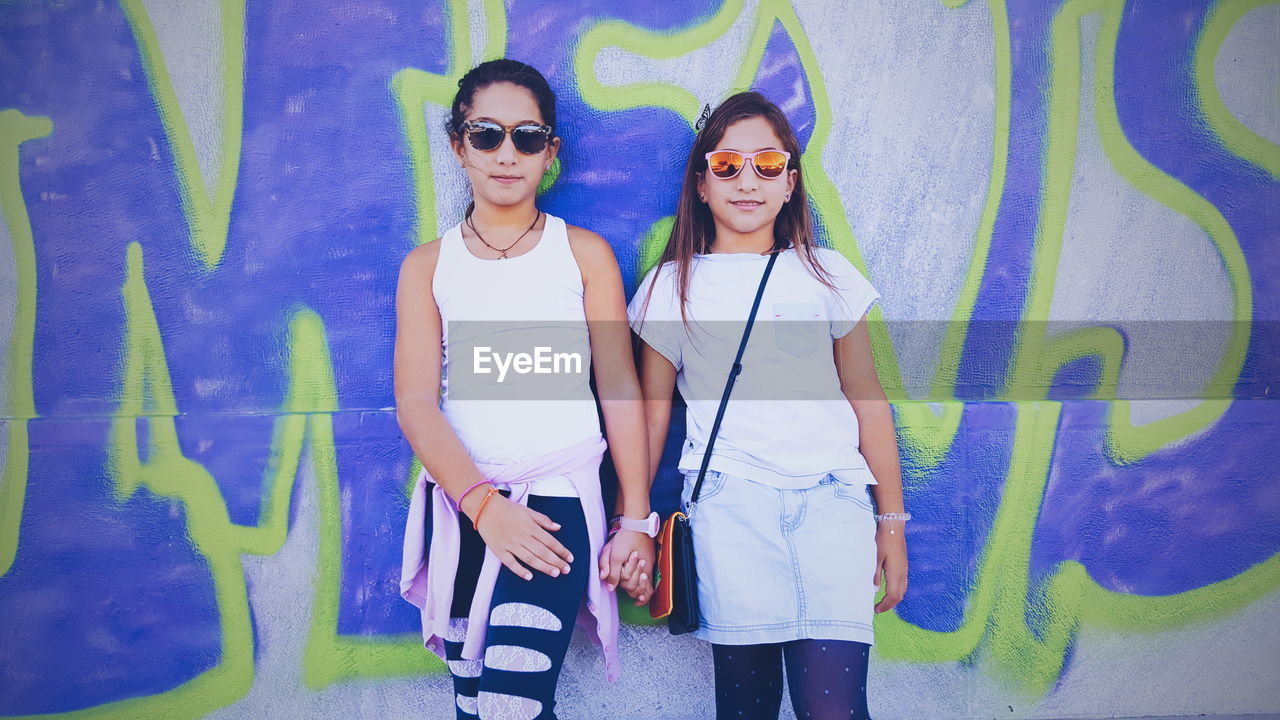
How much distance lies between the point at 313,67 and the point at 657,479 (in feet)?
5.64

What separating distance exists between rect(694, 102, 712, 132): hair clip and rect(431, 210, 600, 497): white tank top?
2.00ft

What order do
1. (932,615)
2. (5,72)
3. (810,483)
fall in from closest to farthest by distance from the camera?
(810,483) < (5,72) < (932,615)

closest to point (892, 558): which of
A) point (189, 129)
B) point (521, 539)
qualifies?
point (521, 539)

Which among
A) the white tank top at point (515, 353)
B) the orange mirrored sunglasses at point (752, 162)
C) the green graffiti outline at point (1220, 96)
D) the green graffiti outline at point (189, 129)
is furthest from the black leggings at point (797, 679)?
the green graffiti outline at point (1220, 96)

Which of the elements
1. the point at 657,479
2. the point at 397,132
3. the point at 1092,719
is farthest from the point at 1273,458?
the point at 397,132

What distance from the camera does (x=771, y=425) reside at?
78.7 inches

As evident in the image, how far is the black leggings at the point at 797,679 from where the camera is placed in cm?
179

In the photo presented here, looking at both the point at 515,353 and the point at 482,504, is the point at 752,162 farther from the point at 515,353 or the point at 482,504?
the point at 482,504

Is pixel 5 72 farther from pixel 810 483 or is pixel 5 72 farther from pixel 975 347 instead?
pixel 975 347

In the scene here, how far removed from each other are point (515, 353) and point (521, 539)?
0.51 meters

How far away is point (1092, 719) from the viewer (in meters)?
2.56

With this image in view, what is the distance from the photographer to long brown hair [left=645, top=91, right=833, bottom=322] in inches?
85.0

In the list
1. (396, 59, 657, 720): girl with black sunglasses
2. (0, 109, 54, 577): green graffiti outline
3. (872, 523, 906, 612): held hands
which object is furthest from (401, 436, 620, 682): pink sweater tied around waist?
(0, 109, 54, 577): green graffiti outline

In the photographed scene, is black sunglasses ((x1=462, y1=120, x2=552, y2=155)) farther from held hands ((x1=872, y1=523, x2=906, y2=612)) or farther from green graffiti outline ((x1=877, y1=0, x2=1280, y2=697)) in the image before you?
green graffiti outline ((x1=877, y1=0, x2=1280, y2=697))
